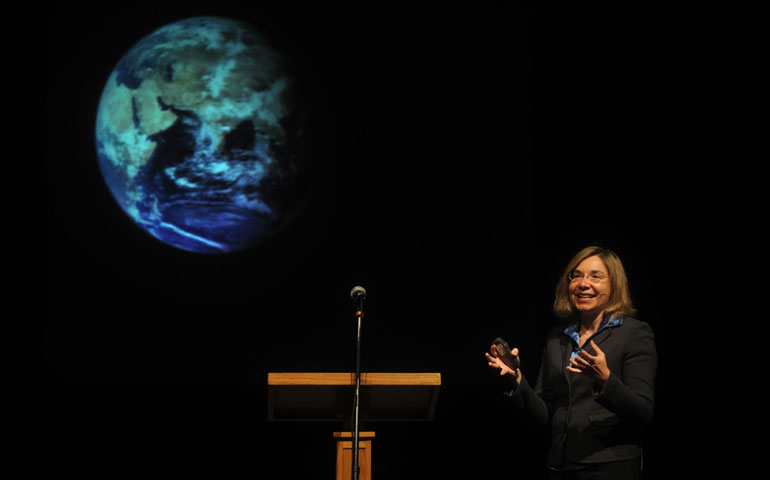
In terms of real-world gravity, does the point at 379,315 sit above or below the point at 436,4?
below

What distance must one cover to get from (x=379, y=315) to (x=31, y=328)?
2010 mm

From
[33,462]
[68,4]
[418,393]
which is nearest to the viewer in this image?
[418,393]

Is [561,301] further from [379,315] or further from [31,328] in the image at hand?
[31,328]

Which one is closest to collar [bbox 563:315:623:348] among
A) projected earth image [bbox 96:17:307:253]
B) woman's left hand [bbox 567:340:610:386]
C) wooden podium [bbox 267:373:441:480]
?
woman's left hand [bbox 567:340:610:386]

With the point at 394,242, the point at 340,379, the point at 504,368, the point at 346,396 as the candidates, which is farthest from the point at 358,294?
the point at 394,242

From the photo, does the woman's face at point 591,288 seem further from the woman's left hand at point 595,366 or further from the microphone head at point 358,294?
the microphone head at point 358,294

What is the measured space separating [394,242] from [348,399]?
5.14 ft

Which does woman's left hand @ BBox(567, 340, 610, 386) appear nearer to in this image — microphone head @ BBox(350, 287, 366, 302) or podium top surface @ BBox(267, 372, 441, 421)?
podium top surface @ BBox(267, 372, 441, 421)

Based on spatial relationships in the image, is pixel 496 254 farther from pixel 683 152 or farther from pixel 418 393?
pixel 418 393

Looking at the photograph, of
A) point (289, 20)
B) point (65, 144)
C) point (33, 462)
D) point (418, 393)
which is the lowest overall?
point (33, 462)

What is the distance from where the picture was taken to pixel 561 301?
2945 millimetres

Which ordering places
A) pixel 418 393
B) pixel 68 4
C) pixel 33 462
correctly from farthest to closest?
pixel 68 4
pixel 33 462
pixel 418 393

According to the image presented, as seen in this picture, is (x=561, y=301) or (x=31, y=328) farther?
(x=31, y=328)

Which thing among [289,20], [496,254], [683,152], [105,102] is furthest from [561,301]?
[105,102]
